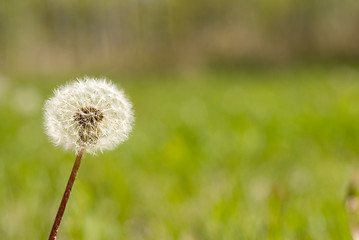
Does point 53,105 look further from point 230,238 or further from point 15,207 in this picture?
point 15,207

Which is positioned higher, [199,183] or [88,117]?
[88,117]

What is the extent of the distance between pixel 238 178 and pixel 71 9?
116 ft

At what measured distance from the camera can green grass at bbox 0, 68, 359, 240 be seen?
69.3 inches

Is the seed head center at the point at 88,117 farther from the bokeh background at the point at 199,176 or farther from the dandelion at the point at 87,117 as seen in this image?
the bokeh background at the point at 199,176

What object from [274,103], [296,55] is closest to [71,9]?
[296,55]

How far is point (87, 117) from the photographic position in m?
0.93

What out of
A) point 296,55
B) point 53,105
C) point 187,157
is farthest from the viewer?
point 296,55

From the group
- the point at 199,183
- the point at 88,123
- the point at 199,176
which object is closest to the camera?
the point at 88,123

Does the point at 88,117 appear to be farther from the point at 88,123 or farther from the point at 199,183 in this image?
the point at 199,183

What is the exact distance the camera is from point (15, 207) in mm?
2072

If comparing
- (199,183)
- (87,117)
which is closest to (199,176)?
(199,183)

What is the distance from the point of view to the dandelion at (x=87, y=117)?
2.98 ft

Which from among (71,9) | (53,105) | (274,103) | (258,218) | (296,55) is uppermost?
(71,9)

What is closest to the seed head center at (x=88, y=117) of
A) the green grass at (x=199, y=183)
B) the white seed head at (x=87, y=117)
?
the white seed head at (x=87, y=117)
